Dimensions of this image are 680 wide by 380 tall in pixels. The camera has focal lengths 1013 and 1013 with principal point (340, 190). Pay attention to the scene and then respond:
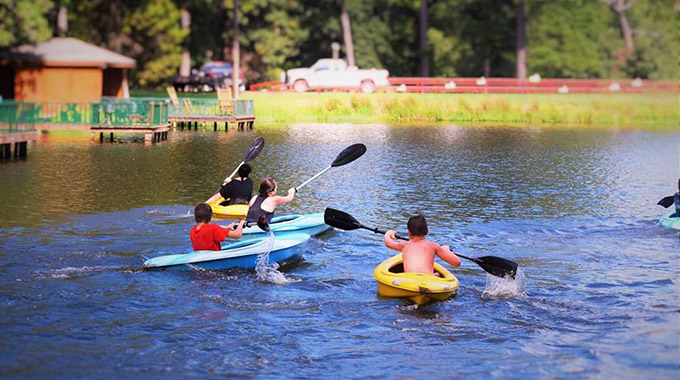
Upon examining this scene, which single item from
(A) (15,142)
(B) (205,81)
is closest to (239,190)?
(A) (15,142)

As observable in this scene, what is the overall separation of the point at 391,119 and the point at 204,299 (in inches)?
1421

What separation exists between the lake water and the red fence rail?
2825cm

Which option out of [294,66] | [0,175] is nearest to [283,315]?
[0,175]

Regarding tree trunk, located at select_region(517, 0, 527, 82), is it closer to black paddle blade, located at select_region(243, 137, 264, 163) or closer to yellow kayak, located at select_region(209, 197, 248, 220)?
black paddle blade, located at select_region(243, 137, 264, 163)

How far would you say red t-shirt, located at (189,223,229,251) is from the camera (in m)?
13.6

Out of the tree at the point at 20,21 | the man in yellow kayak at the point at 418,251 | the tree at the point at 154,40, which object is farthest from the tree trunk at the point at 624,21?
the man in yellow kayak at the point at 418,251

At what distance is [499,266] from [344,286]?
201 cm

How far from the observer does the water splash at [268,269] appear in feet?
43.6

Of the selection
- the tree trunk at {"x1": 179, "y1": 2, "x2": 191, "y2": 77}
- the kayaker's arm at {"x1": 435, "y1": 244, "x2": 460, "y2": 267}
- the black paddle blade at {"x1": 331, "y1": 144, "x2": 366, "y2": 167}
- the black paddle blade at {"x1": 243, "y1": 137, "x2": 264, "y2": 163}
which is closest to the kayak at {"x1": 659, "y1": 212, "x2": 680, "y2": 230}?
the black paddle blade at {"x1": 331, "y1": 144, "x2": 366, "y2": 167}

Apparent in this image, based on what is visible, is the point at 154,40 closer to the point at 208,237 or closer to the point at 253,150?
the point at 253,150

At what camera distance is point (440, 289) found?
1162cm

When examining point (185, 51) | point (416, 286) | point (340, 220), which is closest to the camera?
point (416, 286)

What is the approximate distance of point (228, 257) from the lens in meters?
13.4

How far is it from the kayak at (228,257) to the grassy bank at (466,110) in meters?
31.8
